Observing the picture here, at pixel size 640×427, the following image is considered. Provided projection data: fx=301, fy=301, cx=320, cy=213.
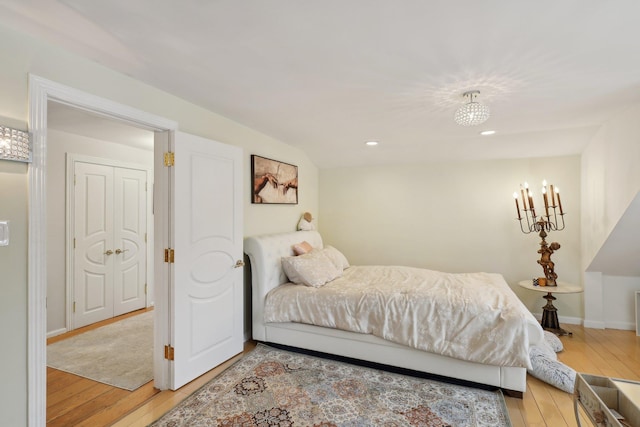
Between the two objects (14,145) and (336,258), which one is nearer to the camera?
(14,145)

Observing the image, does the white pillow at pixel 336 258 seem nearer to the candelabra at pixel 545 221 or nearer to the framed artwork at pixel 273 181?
the framed artwork at pixel 273 181

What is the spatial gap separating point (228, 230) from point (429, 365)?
6.78 feet

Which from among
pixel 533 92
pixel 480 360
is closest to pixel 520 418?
pixel 480 360

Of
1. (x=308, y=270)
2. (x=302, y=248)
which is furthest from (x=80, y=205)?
(x=308, y=270)

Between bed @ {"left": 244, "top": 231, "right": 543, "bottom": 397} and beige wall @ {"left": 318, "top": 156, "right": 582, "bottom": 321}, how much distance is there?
1.36 meters

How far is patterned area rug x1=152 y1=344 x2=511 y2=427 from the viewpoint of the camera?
1974 millimetres

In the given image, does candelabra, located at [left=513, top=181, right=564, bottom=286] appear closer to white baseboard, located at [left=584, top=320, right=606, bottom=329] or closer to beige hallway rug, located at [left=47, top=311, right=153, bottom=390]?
white baseboard, located at [left=584, top=320, right=606, bottom=329]

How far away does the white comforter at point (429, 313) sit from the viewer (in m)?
2.21

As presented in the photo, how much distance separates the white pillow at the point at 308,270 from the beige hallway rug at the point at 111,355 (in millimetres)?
1500

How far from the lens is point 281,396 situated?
224cm

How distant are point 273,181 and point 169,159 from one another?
1423 mm

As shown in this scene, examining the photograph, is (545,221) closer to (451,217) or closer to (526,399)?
(451,217)

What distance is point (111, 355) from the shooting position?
2.92m

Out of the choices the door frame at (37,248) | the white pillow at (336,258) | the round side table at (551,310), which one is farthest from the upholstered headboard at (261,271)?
the round side table at (551,310)
